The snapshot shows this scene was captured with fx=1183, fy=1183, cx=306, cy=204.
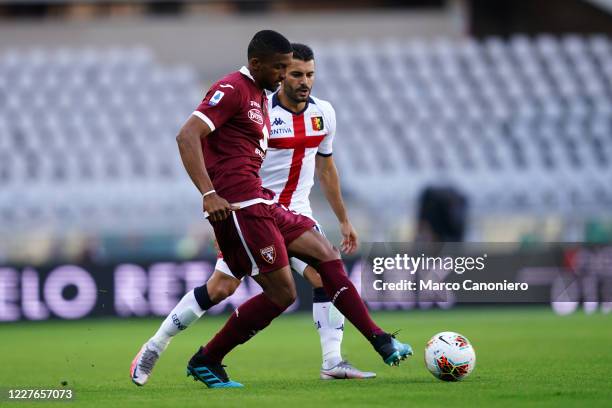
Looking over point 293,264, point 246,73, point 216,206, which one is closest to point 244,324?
point 293,264

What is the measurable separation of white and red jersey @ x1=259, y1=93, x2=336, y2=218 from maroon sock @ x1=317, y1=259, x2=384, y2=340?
0.66 meters

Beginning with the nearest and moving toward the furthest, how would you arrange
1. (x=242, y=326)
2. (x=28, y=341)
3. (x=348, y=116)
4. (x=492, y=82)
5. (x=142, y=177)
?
(x=242, y=326), (x=28, y=341), (x=142, y=177), (x=348, y=116), (x=492, y=82)

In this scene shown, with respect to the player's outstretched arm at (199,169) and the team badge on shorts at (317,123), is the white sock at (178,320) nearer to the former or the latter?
the player's outstretched arm at (199,169)

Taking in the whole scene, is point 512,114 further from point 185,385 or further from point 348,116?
point 185,385

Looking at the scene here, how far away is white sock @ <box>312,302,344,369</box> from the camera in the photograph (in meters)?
7.41

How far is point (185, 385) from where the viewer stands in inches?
284

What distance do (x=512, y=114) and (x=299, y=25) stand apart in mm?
7908

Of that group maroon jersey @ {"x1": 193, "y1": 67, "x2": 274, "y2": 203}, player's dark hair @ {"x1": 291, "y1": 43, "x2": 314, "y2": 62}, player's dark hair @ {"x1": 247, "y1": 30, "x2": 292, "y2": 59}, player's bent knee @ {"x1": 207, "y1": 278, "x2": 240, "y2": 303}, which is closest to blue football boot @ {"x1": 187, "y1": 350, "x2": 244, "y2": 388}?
player's bent knee @ {"x1": 207, "y1": 278, "x2": 240, "y2": 303}

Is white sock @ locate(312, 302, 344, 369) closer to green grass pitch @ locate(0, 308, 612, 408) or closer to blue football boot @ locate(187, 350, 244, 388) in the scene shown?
green grass pitch @ locate(0, 308, 612, 408)

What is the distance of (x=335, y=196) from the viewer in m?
7.81

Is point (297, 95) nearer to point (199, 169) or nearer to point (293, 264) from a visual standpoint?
point (293, 264)

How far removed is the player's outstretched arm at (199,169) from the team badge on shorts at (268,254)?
42 centimetres

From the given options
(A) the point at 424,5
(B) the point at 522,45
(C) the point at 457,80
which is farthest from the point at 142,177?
(A) the point at 424,5

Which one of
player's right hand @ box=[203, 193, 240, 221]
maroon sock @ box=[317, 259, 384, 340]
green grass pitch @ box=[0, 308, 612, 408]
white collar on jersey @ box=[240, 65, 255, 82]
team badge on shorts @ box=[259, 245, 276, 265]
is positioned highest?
white collar on jersey @ box=[240, 65, 255, 82]
